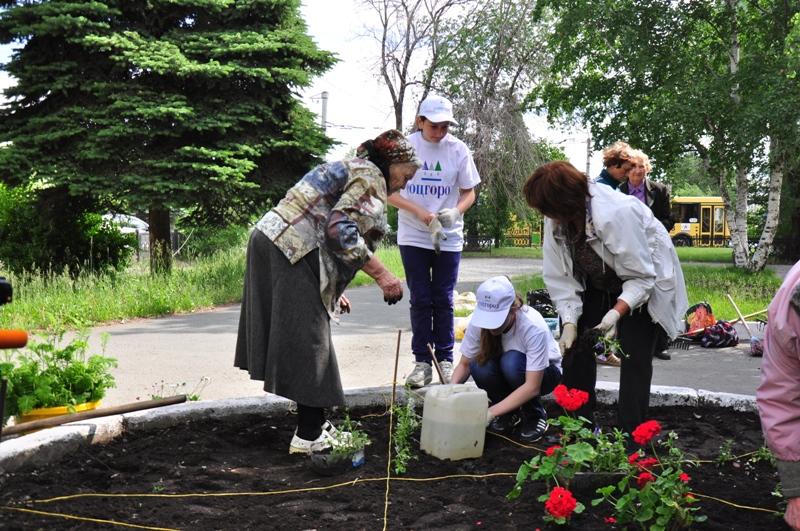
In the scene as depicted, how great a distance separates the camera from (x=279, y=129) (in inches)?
542

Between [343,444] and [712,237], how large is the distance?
49470 mm

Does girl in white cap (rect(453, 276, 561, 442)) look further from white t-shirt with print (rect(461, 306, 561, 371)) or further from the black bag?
the black bag

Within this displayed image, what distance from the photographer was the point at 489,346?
4191mm

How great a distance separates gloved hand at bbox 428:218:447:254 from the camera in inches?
203

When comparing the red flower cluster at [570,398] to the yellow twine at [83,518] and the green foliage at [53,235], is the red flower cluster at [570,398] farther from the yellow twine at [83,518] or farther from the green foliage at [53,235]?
the green foliage at [53,235]

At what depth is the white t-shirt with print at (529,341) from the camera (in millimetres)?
3992

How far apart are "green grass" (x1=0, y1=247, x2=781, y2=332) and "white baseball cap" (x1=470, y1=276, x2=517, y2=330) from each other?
5420 mm

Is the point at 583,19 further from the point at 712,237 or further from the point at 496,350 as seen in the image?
the point at 712,237

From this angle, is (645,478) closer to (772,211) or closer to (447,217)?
(447,217)

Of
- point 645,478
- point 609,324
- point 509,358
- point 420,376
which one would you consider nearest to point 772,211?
point 420,376

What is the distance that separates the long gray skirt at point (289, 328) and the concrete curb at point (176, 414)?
88 cm

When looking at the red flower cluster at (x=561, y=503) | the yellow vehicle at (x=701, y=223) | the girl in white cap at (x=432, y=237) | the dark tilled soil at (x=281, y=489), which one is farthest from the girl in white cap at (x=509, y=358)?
the yellow vehicle at (x=701, y=223)

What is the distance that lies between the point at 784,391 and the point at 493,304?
1.91 meters

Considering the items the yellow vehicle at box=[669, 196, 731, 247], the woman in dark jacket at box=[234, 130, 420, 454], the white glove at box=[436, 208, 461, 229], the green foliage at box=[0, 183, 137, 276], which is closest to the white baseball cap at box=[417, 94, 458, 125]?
the white glove at box=[436, 208, 461, 229]
